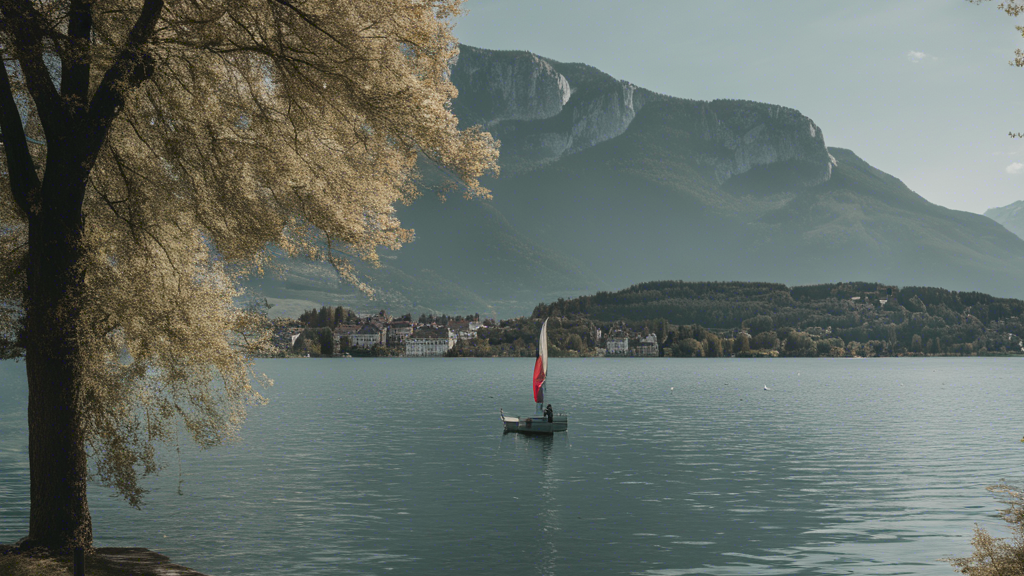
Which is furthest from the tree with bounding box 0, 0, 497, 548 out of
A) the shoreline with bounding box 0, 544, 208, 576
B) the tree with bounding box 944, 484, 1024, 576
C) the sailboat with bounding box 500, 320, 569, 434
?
the sailboat with bounding box 500, 320, 569, 434

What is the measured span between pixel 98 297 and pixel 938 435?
215 ft

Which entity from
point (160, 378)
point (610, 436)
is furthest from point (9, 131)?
point (610, 436)

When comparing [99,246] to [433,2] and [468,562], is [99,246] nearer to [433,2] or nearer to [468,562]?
[433,2]

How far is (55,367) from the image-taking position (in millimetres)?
15805

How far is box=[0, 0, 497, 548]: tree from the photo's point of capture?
Answer: 14.8 meters

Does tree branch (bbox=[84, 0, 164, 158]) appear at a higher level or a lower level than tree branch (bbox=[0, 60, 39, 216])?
higher

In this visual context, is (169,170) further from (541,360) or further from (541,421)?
(541,421)

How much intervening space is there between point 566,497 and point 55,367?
24.6m

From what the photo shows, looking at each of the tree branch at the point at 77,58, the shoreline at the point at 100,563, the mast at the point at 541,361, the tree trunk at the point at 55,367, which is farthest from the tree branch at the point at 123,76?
the mast at the point at 541,361

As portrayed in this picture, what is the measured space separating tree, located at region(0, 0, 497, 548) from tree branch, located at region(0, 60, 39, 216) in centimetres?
3

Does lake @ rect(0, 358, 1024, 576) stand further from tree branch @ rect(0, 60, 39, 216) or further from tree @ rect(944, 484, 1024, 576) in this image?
tree @ rect(944, 484, 1024, 576)

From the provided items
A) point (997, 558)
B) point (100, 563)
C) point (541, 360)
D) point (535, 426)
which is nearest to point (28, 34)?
Answer: point (100, 563)

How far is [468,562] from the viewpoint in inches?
947

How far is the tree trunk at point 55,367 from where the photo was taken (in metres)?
15.6
